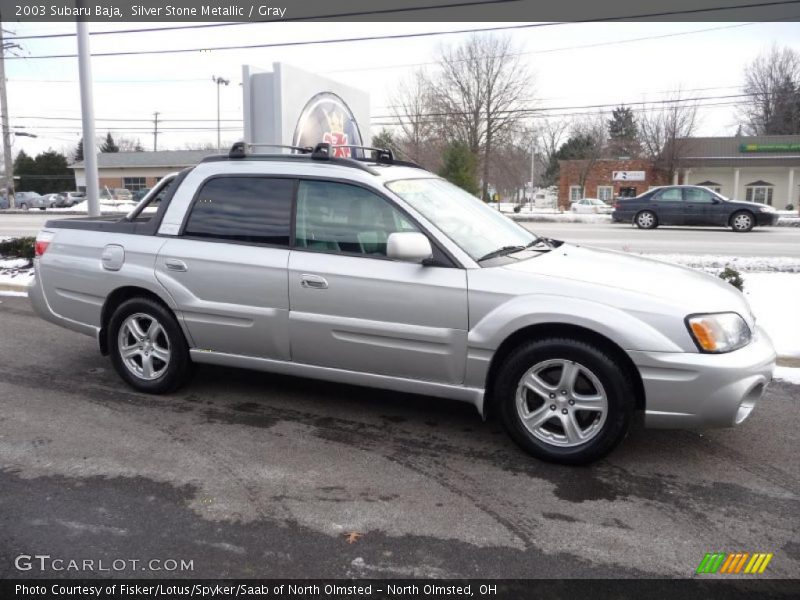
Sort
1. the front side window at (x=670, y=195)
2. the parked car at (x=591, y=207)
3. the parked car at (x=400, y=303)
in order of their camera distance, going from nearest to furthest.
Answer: the parked car at (x=400, y=303), the front side window at (x=670, y=195), the parked car at (x=591, y=207)

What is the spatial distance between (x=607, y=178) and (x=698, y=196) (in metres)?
32.3

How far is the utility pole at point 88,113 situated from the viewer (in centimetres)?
990

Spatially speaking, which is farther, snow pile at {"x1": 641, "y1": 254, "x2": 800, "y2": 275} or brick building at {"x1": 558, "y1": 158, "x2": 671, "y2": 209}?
brick building at {"x1": 558, "y1": 158, "x2": 671, "y2": 209}

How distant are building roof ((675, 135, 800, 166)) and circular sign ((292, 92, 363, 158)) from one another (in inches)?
1634

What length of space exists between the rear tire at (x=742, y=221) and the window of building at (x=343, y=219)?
19.7 meters

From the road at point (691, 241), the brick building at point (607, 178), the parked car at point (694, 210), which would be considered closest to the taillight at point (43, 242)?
the road at point (691, 241)

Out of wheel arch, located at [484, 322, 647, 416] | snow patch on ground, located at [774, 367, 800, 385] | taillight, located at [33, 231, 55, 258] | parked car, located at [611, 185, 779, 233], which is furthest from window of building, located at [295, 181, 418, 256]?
parked car, located at [611, 185, 779, 233]

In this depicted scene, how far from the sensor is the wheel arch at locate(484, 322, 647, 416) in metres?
3.62

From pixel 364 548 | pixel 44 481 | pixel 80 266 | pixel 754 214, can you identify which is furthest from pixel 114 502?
pixel 754 214

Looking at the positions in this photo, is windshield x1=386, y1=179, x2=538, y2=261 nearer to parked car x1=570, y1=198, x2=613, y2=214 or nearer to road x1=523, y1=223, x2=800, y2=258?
road x1=523, y1=223, x2=800, y2=258

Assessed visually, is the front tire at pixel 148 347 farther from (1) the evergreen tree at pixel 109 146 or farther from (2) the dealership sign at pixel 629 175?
(1) the evergreen tree at pixel 109 146

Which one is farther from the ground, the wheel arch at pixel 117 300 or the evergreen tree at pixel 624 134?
the evergreen tree at pixel 624 134

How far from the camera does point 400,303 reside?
3984mm

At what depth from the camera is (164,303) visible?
4.81 metres
